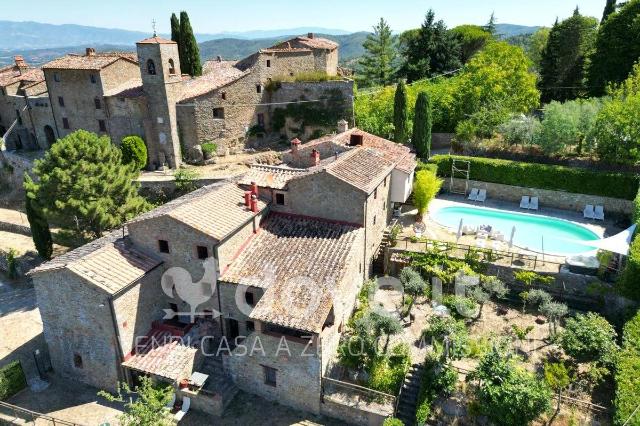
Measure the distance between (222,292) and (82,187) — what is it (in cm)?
1490

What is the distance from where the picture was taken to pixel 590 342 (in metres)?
19.5

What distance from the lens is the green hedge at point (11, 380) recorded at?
21.1 m

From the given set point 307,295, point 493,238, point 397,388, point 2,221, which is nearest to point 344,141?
point 493,238

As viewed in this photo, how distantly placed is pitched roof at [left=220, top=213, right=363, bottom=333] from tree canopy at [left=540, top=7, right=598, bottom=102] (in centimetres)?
4264

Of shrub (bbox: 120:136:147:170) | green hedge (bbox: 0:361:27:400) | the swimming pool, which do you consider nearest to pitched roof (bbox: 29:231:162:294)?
green hedge (bbox: 0:361:27:400)

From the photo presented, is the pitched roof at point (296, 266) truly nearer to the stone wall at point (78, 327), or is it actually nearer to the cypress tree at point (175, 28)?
the stone wall at point (78, 327)

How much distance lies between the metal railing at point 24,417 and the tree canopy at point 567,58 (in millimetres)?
57237

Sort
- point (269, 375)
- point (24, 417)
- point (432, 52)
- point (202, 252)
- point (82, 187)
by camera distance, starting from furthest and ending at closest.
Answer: point (432, 52), point (82, 187), point (202, 252), point (269, 375), point (24, 417)

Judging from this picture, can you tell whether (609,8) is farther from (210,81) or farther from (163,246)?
(163,246)

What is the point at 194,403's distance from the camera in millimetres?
20719

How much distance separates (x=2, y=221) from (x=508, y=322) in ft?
144

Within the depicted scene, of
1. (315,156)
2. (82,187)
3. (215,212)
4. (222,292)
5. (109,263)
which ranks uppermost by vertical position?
(315,156)

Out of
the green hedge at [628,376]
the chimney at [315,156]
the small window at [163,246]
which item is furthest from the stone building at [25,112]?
the green hedge at [628,376]

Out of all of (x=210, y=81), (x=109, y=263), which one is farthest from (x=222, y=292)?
(x=210, y=81)
